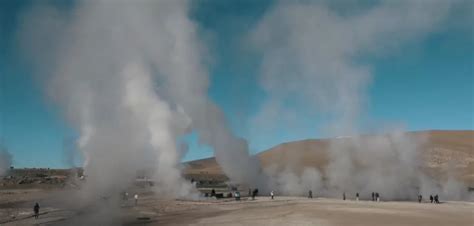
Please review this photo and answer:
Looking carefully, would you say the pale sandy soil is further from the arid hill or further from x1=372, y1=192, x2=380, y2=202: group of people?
the arid hill

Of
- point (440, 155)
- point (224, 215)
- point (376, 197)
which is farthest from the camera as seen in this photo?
point (440, 155)

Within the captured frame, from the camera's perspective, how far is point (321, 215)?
4019 centimetres

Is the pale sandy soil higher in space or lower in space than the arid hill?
lower

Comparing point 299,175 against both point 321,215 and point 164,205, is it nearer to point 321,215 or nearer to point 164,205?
point 164,205

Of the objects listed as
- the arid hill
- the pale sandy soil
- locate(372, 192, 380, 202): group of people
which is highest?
the arid hill

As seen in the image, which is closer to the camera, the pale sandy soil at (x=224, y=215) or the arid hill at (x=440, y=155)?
the pale sandy soil at (x=224, y=215)

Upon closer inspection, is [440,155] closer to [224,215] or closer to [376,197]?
[376,197]

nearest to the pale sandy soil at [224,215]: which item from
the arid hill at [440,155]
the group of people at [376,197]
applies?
the group of people at [376,197]

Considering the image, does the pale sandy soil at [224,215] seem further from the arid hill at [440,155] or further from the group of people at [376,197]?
the arid hill at [440,155]

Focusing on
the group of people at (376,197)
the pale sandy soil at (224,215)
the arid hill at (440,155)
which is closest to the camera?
the pale sandy soil at (224,215)

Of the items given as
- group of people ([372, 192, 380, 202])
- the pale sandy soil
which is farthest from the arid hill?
the pale sandy soil

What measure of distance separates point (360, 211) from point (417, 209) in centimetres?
705

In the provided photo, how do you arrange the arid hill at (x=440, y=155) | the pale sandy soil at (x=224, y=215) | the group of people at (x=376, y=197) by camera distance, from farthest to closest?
the arid hill at (x=440, y=155), the group of people at (x=376, y=197), the pale sandy soil at (x=224, y=215)

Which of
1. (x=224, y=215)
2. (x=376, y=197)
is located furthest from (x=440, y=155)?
(x=224, y=215)
